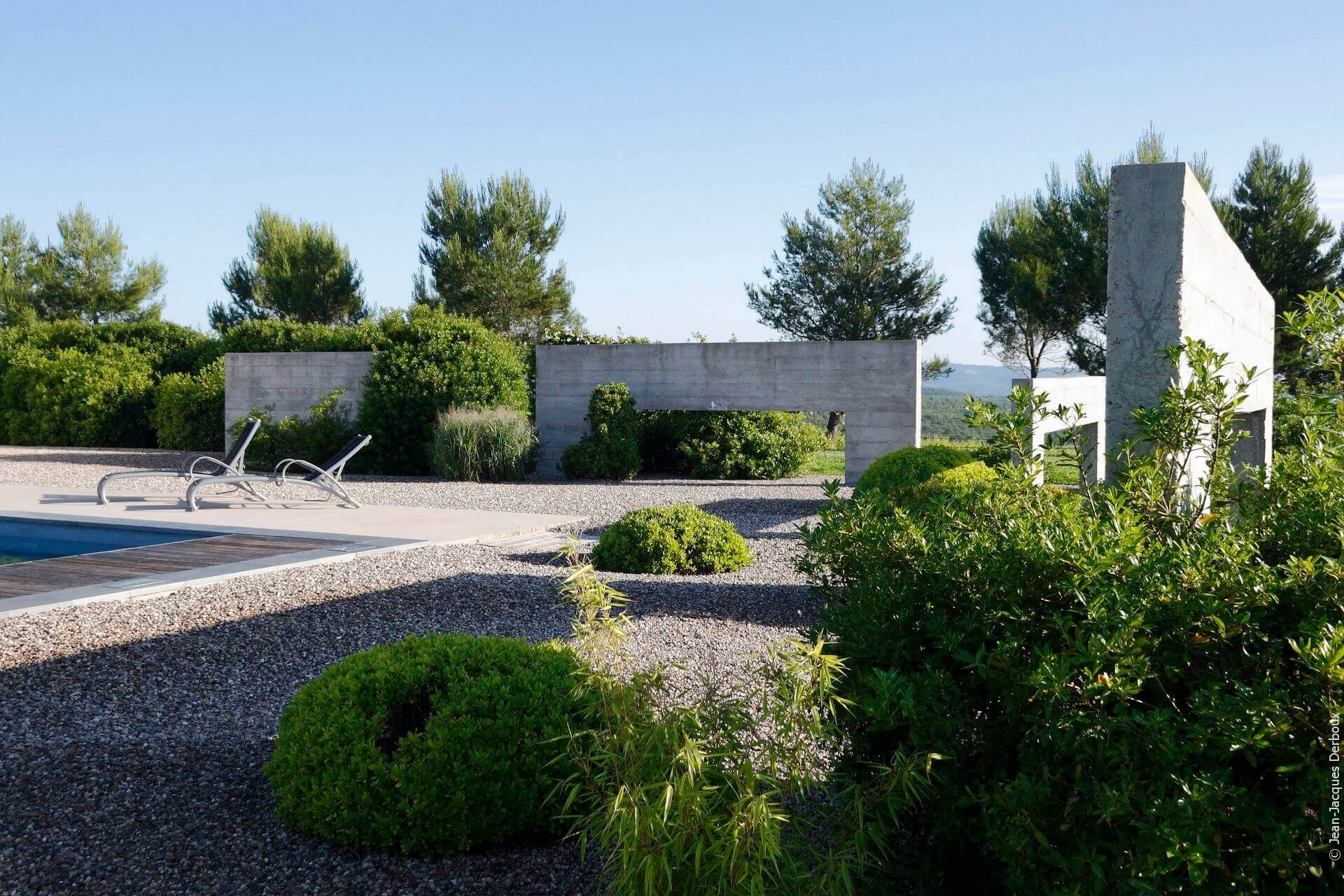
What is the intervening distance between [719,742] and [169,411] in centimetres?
2021

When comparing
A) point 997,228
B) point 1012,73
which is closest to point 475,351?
point 1012,73

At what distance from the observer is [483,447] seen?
13.6 m

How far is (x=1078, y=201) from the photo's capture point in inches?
985

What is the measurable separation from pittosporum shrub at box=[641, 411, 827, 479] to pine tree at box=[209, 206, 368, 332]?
18.3 meters

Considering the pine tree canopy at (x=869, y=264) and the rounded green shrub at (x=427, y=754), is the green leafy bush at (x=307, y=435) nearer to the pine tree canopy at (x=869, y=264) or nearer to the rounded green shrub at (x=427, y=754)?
the rounded green shrub at (x=427, y=754)

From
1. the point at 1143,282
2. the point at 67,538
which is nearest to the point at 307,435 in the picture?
the point at 67,538

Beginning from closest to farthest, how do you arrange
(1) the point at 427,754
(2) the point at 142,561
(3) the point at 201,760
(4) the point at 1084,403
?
(1) the point at 427,754, (3) the point at 201,760, (2) the point at 142,561, (4) the point at 1084,403

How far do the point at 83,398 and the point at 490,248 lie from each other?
1206cm

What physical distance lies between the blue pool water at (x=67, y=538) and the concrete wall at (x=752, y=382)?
22.1 ft

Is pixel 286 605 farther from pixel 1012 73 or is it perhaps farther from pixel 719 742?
Result: pixel 1012 73

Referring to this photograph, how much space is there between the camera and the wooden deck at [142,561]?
5992 mm

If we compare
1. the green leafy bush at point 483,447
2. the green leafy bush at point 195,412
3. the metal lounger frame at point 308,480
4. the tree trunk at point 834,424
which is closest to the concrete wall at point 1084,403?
the metal lounger frame at point 308,480

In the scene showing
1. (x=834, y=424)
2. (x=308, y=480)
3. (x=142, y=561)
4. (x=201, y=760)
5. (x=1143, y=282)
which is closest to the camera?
(x=201, y=760)

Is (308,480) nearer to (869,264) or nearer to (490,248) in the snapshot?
(490,248)
